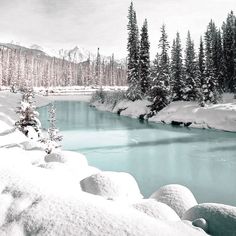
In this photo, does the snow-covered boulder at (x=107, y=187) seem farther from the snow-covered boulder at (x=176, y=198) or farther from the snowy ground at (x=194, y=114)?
the snowy ground at (x=194, y=114)

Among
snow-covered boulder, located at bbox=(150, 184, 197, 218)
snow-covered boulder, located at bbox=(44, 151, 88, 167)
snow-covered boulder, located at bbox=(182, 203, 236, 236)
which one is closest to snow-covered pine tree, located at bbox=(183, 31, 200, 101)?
snow-covered boulder, located at bbox=(44, 151, 88, 167)

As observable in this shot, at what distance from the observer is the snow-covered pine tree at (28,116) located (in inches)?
794

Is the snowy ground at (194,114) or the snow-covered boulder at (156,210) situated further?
the snowy ground at (194,114)

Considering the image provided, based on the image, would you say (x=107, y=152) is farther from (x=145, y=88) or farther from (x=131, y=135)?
(x=145, y=88)

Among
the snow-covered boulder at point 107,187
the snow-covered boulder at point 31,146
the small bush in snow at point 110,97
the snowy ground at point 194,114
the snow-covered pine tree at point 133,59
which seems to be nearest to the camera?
the snow-covered boulder at point 107,187

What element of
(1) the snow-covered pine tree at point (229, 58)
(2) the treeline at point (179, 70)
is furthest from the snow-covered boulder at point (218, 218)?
(1) the snow-covered pine tree at point (229, 58)

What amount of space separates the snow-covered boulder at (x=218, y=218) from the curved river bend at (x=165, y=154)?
24.7 ft

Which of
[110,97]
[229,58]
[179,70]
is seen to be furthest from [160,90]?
[229,58]

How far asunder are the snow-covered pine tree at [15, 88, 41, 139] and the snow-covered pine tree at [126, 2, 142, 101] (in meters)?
27.1

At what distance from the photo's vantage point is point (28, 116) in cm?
2069

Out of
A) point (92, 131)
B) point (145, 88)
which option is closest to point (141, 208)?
point (92, 131)

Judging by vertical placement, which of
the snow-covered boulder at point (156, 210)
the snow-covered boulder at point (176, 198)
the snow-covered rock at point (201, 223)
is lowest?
the snow-covered boulder at point (176, 198)

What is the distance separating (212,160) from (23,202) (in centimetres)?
1578

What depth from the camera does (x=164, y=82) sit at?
138 ft
